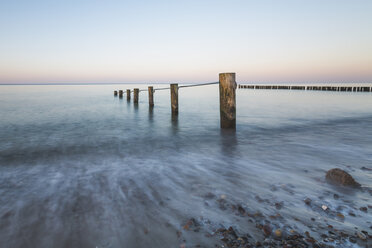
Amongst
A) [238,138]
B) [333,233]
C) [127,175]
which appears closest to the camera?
[333,233]

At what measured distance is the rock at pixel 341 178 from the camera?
301 centimetres

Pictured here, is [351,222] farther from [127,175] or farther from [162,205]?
[127,175]

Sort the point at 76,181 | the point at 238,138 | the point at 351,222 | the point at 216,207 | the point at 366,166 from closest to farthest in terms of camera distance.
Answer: the point at 351,222, the point at 216,207, the point at 76,181, the point at 366,166, the point at 238,138

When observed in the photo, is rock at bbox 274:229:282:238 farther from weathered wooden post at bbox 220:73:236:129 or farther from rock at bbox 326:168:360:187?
weathered wooden post at bbox 220:73:236:129

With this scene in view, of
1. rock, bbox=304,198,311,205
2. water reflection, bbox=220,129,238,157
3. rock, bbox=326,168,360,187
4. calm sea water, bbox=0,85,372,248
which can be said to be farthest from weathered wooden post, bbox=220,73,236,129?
rock, bbox=304,198,311,205

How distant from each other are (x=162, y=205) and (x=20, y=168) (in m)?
3.05

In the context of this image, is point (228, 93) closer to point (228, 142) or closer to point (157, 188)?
point (228, 142)

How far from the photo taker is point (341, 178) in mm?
3062

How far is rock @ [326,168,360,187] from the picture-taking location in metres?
3.01

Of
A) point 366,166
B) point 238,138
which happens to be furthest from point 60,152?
point 366,166

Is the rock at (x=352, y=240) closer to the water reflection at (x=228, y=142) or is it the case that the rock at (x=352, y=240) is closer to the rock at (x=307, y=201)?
the rock at (x=307, y=201)

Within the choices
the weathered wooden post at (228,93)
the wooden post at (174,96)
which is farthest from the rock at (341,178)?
the wooden post at (174,96)

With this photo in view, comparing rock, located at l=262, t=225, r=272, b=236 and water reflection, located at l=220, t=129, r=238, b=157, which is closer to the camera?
rock, located at l=262, t=225, r=272, b=236

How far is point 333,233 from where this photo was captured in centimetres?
201
